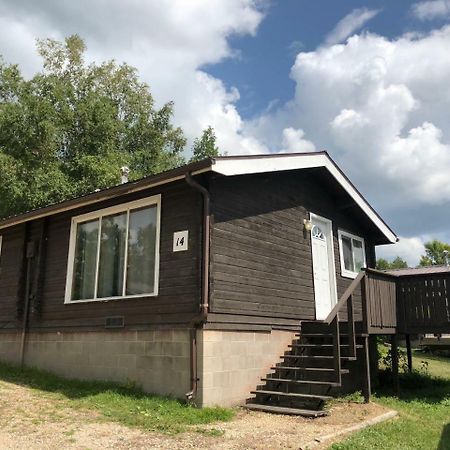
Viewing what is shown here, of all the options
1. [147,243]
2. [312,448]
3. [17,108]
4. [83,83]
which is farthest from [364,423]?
[83,83]

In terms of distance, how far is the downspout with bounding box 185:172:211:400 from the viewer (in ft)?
24.1

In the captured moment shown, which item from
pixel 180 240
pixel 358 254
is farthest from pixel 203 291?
pixel 358 254

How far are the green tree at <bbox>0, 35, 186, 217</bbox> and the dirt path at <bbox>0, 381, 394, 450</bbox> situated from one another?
1621 centimetres

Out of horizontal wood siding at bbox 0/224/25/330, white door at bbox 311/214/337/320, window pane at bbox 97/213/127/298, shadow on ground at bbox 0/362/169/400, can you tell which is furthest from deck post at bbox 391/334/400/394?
horizontal wood siding at bbox 0/224/25/330

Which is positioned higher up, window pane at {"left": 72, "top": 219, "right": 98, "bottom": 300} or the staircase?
window pane at {"left": 72, "top": 219, "right": 98, "bottom": 300}

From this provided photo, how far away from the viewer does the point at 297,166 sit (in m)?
9.72

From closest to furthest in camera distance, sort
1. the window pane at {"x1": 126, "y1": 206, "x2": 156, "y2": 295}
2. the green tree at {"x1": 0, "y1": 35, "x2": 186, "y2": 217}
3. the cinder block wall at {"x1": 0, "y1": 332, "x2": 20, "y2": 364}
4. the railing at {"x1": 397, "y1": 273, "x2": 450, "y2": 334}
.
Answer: the window pane at {"x1": 126, "y1": 206, "x2": 156, "y2": 295}, the railing at {"x1": 397, "y1": 273, "x2": 450, "y2": 334}, the cinder block wall at {"x1": 0, "y1": 332, "x2": 20, "y2": 364}, the green tree at {"x1": 0, "y1": 35, "x2": 186, "y2": 217}

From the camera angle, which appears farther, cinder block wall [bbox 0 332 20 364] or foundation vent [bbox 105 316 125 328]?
cinder block wall [bbox 0 332 20 364]

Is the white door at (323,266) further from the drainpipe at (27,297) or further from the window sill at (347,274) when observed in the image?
the drainpipe at (27,297)

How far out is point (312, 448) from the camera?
214 inches

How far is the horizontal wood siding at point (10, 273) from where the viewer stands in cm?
1153

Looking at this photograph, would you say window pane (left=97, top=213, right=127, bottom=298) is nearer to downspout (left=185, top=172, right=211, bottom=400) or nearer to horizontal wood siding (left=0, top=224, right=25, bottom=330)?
downspout (left=185, top=172, right=211, bottom=400)

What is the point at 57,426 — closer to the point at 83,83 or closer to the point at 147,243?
the point at 147,243

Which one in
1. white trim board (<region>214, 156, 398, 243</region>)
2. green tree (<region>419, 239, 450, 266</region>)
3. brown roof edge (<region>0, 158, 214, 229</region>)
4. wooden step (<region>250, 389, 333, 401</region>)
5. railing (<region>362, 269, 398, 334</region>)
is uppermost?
green tree (<region>419, 239, 450, 266</region>)
